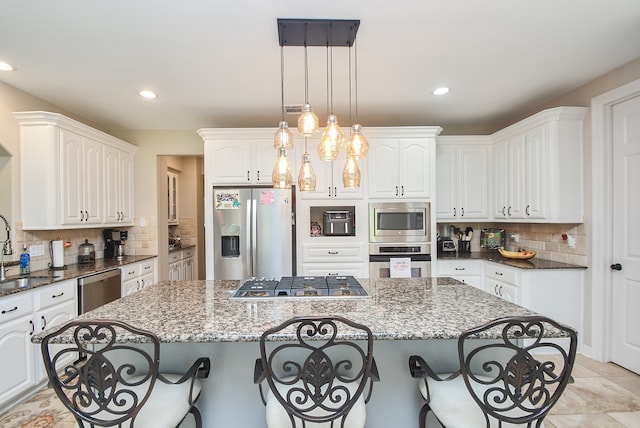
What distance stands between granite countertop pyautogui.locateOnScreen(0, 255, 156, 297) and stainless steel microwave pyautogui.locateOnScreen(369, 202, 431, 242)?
277 centimetres

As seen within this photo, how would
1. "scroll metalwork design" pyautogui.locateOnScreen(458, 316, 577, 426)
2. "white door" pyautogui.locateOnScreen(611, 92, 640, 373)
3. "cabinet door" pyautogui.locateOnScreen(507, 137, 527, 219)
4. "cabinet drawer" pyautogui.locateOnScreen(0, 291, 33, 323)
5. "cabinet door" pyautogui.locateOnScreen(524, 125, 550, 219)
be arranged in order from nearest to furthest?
"scroll metalwork design" pyautogui.locateOnScreen(458, 316, 577, 426), "cabinet drawer" pyautogui.locateOnScreen(0, 291, 33, 323), "white door" pyautogui.locateOnScreen(611, 92, 640, 373), "cabinet door" pyautogui.locateOnScreen(524, 125, 550, 219), "cabinet door" pyautogui.locateOnScreen(507, 137, 527, 219)

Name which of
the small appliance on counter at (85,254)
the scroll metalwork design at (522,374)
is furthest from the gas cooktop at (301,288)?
the small appliance on counter at (85,254)

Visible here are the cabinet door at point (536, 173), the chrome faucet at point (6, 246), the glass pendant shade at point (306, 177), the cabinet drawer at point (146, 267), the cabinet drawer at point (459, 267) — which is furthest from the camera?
the cabinet drawer at point (146, 267)

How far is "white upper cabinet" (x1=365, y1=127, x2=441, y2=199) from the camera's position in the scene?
3518 mm

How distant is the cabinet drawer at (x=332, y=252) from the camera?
3.48 m

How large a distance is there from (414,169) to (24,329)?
3.71m

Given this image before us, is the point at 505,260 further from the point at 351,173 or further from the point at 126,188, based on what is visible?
the point at 126,188

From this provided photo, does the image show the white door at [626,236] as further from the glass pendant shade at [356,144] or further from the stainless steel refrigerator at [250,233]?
the stainless steel refrigerator at [250,233]

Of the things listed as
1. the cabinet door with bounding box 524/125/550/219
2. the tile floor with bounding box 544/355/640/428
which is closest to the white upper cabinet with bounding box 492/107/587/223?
the cabinet door with bounding box 524/125/550/219

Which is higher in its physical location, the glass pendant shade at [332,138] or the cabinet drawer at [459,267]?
the glass pendant shade at [332,138]

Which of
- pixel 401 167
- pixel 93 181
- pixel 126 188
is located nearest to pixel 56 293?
pixel 93 181

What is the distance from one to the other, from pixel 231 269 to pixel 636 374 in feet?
12.1

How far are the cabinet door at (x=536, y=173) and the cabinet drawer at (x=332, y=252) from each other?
1810 mm

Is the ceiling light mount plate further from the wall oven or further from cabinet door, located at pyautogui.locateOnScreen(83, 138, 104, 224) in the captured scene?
cabinet door, located at pyautogui.locateOnScreen(83, 138, 104, 224)
